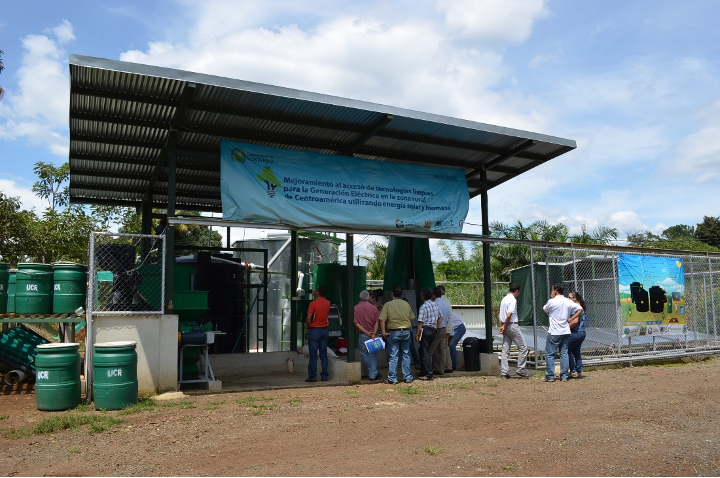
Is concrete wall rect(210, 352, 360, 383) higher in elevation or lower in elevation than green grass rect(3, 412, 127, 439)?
higher

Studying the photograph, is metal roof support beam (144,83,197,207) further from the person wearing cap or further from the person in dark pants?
the person in dark pants

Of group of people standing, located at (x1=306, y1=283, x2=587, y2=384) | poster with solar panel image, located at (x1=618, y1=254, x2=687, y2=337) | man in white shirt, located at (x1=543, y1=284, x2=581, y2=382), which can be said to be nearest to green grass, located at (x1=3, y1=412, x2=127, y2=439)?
group of people standing, located at (x1=306, y1=283, x2=587, y2=384)

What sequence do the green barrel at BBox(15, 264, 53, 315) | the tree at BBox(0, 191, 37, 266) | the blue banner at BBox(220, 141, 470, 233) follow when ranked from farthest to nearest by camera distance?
1. the tree at BBox(0, 191, 37, 266)
2. the blue banner at BBox(220, 141, 470, 233)
3. the green barrel at BBox(15, 264, 53, 315)

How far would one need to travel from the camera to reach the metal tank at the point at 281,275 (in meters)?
15.9

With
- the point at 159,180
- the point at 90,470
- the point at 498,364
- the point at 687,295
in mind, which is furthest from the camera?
the point at 687,295

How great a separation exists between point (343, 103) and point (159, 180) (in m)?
5.49

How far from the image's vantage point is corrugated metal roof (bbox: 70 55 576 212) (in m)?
8.66

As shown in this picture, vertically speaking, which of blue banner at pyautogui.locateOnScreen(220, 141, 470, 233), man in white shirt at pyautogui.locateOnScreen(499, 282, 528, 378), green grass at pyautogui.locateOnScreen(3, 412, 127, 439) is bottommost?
green grass at pyautogui.locateOnScreen(3, 412, 127, 439)

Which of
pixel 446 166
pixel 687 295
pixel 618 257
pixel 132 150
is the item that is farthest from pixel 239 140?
pixel 687 295

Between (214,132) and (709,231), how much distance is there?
207ft

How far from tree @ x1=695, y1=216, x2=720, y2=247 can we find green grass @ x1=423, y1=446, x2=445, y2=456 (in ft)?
205

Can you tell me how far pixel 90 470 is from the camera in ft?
17.3

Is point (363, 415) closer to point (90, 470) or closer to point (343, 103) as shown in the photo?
point (90, 470)

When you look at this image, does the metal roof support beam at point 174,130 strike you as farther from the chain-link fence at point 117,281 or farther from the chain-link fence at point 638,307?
the chain-link fence at point 638,307
